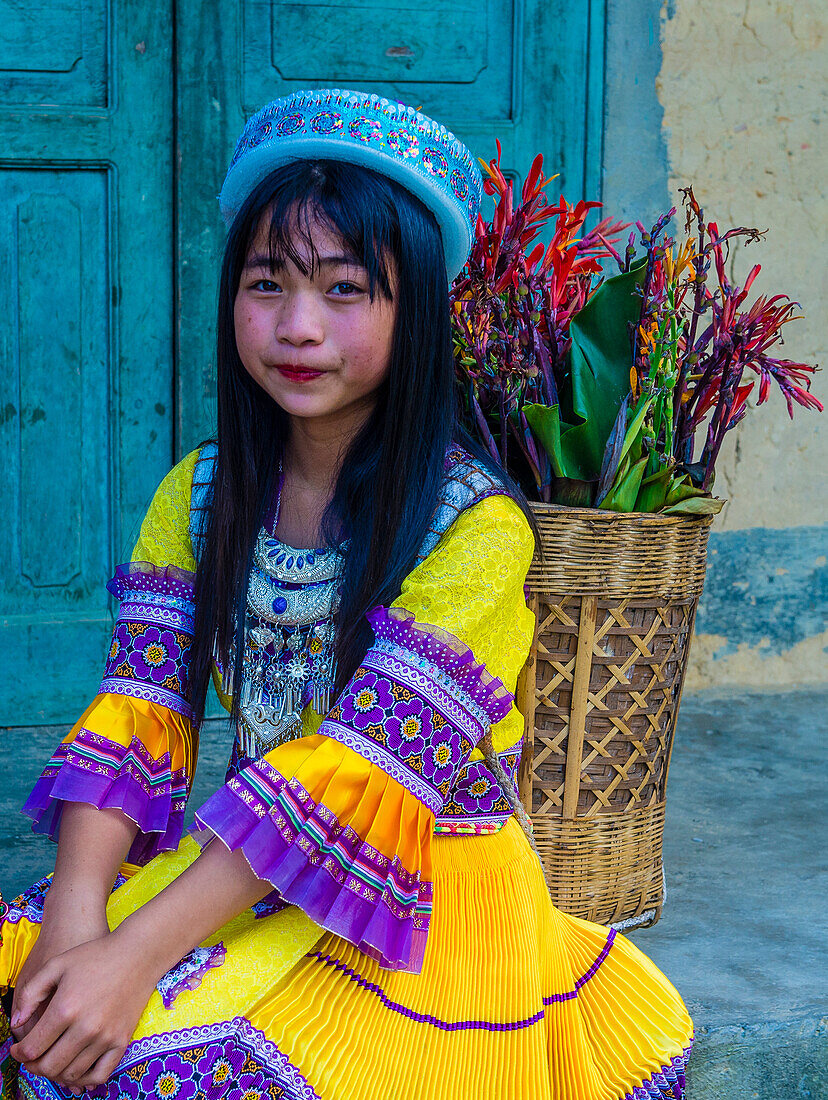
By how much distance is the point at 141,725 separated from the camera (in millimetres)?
1378

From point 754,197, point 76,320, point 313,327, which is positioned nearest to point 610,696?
point 313,327

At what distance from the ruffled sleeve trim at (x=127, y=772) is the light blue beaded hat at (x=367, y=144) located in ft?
2.28

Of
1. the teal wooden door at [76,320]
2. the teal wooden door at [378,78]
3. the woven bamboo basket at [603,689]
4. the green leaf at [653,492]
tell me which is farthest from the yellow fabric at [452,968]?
the teal wooden door at [378,78]

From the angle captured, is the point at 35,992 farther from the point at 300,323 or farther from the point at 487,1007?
the point at 300,323

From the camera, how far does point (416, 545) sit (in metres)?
1.34

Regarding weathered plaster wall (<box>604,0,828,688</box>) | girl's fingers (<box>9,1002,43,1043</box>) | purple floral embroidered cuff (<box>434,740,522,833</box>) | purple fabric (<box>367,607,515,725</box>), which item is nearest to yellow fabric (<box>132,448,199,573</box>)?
purple fabric (<box>367,607,515,725</box>)

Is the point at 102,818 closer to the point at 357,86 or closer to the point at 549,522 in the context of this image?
the point at 549,522

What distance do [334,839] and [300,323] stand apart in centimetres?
58

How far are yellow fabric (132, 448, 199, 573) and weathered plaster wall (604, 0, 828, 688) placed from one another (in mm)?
1805

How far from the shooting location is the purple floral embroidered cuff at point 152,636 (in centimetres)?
141

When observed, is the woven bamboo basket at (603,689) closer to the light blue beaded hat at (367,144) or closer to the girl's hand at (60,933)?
the light blue beaded hat at (367,144)

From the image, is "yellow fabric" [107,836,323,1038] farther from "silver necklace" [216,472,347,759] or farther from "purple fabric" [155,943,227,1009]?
"silver necklace" [216,472,347,759]

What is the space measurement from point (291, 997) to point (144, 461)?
1.85 m

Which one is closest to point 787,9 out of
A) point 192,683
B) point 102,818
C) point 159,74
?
point 159,74
